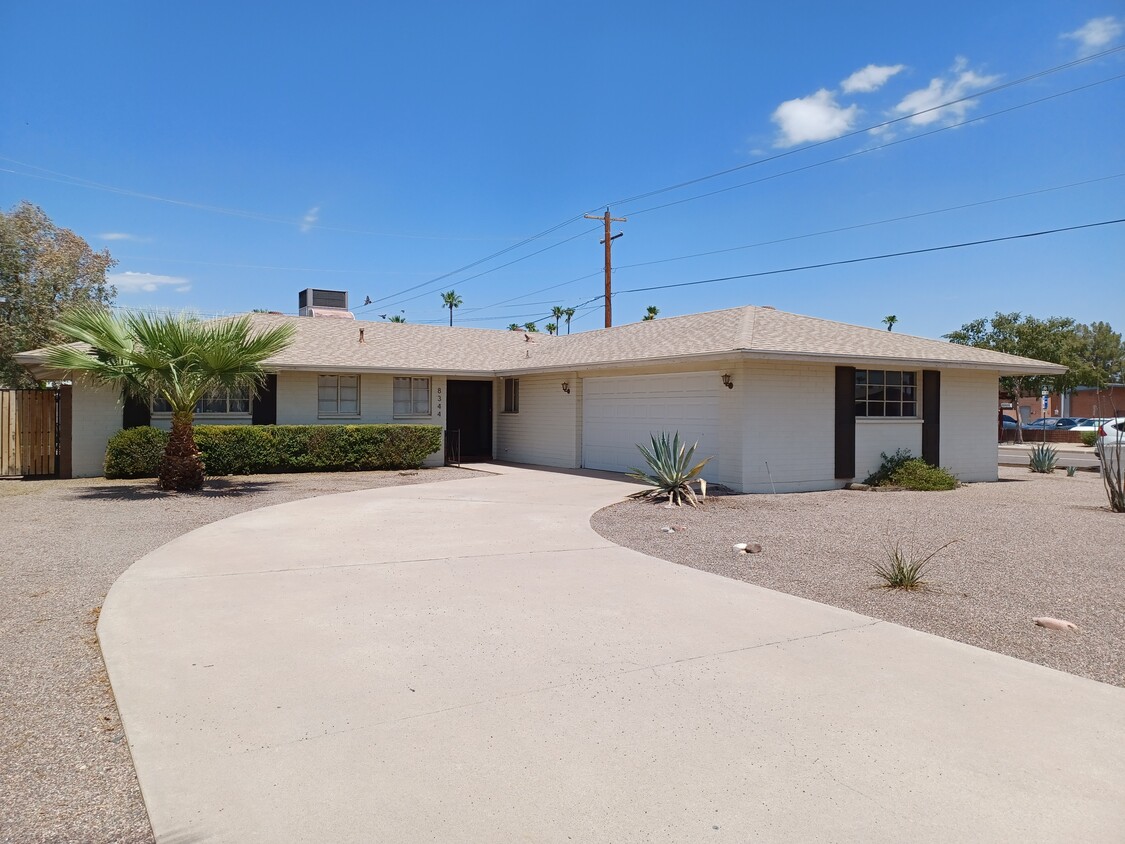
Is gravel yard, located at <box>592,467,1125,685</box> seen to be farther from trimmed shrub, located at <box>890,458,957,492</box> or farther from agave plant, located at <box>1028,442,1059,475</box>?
agave plant, located at <box>1028,442,1059,475</box>

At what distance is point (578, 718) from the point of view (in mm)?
4055

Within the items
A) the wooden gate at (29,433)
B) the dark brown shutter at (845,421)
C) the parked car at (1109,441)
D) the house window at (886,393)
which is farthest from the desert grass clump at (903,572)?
the wooden gate at (29,433)

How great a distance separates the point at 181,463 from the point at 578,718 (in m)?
12.7

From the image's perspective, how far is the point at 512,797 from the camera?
324cm

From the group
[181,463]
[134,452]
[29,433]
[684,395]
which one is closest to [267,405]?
[134,452]

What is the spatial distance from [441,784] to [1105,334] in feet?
266

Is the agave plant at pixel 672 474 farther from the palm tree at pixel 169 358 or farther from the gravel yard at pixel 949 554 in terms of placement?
the palm tree at pixel 169 358

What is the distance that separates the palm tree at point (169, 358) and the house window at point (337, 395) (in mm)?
5077

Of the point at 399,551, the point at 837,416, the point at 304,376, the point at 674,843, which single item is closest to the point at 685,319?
the point at 837,416

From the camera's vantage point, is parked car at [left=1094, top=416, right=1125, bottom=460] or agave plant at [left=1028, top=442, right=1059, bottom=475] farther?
agave plant at [left=1028, top=442, right=1059, bottom=475]

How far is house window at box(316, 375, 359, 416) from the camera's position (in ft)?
65.3

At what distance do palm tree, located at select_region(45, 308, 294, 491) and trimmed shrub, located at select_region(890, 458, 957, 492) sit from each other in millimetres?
13426

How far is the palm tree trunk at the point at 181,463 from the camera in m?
14.3

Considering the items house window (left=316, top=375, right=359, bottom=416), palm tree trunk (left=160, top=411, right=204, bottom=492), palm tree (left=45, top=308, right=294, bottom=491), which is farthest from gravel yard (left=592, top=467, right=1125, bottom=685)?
house window (left=316, top=375, right=359, bottom=416)
